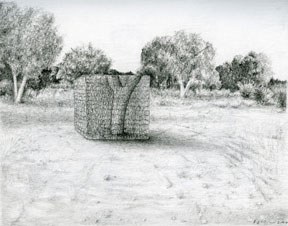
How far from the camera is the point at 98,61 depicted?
2.98 metres

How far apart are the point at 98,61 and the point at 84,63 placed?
0.25ft

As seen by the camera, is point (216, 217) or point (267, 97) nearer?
point (216, 217)

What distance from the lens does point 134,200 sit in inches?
111

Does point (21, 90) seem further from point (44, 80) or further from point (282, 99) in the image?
point (282, 99)

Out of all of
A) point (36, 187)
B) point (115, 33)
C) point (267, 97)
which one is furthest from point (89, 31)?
point (267, 97)

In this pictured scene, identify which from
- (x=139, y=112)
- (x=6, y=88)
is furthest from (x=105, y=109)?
(x=6, y=88)

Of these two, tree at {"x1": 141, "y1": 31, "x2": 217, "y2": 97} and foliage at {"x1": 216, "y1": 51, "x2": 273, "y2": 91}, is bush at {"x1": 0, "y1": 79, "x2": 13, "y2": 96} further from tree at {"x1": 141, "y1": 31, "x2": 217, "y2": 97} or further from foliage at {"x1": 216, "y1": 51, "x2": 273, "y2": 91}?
foliage at {"x1": 216, "y1": 51, "x2": 273, "y2": 91}

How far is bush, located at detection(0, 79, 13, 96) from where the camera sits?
9.62ft

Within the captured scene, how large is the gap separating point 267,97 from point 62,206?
1.28 meters

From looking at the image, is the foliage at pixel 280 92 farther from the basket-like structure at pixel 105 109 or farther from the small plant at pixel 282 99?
the basket-like structure at pixel 105 109

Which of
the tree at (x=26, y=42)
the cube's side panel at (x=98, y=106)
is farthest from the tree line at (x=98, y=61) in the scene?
the cube's side panel at (x=98, y=106)

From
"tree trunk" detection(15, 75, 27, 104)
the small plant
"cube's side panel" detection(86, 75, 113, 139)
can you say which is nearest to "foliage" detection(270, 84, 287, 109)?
the small plant

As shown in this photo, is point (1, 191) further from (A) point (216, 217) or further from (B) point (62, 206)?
(A) point (216, 217)

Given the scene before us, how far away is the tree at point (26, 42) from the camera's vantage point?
2920mm
